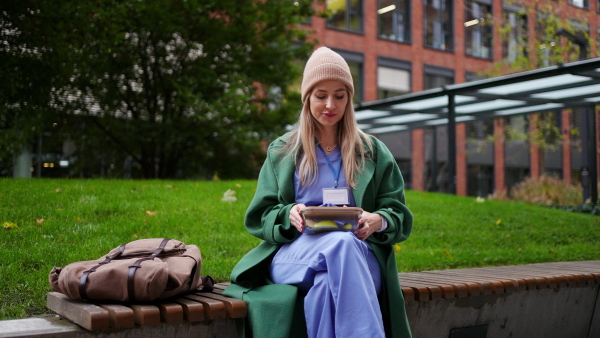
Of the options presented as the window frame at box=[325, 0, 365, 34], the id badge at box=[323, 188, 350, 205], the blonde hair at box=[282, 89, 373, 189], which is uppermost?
the window frame at box=[325, 0, 365, 34]

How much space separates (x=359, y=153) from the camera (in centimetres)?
370

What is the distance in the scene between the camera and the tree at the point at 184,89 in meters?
13.1

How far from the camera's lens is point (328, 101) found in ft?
11.8

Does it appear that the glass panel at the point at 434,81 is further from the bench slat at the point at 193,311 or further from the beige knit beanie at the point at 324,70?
the bench slat at the point at 193,311

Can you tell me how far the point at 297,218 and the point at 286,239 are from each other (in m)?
0.19

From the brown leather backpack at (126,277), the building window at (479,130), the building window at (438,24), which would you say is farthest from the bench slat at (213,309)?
the building window at (479,130)

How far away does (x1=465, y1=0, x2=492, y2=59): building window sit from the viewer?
3425cm

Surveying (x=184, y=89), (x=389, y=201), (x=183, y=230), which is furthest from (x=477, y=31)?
(x=389, y=201)

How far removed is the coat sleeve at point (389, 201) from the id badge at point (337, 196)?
9.3 inches

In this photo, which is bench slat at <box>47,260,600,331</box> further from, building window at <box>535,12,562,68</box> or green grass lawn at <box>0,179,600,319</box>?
building window at <box>535,12,562,68</box>

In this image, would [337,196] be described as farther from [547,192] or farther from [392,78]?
[392,78]

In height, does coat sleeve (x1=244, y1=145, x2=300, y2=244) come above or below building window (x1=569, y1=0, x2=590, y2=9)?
below

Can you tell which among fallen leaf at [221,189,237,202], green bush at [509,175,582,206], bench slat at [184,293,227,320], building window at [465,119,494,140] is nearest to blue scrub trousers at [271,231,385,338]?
bench slat at [184,293,227,320]

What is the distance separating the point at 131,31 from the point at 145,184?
17.3 feet
